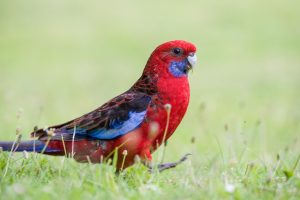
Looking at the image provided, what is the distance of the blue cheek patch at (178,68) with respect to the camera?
5.16 meters

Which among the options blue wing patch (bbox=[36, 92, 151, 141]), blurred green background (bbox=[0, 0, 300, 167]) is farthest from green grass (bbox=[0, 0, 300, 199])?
blue wing patch (bbox=[36, 92, 151, 141])

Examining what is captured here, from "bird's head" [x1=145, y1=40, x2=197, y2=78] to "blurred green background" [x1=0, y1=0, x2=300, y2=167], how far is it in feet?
2.25

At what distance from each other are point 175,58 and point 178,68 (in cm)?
7

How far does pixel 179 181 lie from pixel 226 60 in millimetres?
10514

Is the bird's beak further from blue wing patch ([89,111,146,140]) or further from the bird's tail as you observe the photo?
the bird's tail

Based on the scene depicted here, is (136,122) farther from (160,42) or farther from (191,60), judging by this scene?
(160,42)

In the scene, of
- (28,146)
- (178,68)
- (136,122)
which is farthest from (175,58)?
(28,146)

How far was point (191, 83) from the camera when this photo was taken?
43.5 feet

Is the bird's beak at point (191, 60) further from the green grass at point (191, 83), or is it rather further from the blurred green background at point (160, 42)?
the blurred green background at point (160, 42)

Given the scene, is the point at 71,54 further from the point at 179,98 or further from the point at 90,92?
the point at 179,98

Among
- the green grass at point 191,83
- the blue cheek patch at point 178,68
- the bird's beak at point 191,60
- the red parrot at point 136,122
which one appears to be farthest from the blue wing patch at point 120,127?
the bird's beak at point 191,60

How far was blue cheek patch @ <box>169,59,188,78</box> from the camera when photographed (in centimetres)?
516

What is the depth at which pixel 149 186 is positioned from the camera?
14.2ft

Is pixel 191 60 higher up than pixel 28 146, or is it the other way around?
pixel 191 60
